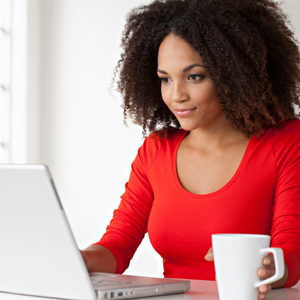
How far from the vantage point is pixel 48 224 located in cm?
60

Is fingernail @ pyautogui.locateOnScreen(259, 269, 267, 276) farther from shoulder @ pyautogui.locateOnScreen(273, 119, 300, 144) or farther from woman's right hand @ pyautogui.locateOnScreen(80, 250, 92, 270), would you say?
shoulder @ pyautogui.locateOnScreen(273, 119, 300, 144)

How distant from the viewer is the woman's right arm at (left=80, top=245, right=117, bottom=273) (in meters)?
0.96

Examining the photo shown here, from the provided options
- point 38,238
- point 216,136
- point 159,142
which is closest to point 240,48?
point 216,136

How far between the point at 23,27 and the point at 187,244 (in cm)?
195

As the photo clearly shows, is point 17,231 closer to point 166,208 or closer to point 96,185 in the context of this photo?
point 166,208

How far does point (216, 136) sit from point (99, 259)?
1.74 ft

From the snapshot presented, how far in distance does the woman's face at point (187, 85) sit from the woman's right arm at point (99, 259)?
1.38 ft

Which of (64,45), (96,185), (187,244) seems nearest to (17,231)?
(187,244)

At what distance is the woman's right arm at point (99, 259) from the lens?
0.96 metres

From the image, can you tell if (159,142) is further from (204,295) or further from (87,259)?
(204,295)

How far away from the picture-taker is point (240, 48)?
3.86 feet

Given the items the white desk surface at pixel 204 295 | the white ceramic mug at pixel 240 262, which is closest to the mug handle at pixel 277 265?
the white ceramic mug at pixel 240 262

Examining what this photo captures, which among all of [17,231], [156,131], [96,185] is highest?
[156,131]

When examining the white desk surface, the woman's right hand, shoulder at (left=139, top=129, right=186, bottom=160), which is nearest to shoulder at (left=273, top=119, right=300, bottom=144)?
shoulder at (left=139, top=129, right=186, bottom=160)
